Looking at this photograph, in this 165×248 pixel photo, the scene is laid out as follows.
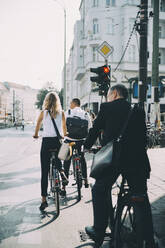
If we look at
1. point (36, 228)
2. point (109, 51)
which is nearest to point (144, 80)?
point (109, 51)

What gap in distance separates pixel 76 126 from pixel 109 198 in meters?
2.74

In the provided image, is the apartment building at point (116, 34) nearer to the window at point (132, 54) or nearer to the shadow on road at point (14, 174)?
the window at point (132, 54)

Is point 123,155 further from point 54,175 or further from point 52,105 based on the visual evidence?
point 52,105

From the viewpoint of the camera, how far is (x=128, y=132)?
119 inches

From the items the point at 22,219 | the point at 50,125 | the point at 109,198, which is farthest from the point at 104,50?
the point at 109,198

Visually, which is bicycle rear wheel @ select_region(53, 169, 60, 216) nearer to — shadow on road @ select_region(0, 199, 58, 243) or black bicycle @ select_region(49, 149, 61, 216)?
black bicycle @ select_region(49, 149, 61, 216)

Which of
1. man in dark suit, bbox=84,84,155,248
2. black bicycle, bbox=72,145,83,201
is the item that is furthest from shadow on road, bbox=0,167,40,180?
man in dark suit, bbox=84,84,155,248

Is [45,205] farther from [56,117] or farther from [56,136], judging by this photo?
[56,117]

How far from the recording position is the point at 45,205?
4996 millimetres

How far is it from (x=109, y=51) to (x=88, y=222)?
6.57m

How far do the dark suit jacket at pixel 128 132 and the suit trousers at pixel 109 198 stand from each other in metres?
0.09

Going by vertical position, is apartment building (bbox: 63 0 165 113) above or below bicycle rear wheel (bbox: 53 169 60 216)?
above

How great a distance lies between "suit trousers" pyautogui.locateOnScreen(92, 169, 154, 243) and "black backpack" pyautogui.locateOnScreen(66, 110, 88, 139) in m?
2.70

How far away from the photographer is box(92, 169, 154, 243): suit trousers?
2.95 metres
